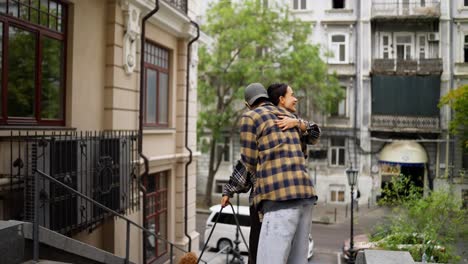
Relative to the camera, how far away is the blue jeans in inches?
132

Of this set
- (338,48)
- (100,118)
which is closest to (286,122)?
(100,118)

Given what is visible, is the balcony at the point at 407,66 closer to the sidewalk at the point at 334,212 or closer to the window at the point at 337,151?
the window at the point at 337,151

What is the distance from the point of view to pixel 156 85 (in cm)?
1078

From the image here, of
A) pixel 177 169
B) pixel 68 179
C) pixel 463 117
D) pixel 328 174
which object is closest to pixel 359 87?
pixel 328 174

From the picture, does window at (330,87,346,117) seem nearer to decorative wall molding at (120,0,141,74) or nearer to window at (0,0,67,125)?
decorative wall molding at (120,0,141,74)

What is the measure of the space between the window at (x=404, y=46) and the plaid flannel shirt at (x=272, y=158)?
71.2 ft

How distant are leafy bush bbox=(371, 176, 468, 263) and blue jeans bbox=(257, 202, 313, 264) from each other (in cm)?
686

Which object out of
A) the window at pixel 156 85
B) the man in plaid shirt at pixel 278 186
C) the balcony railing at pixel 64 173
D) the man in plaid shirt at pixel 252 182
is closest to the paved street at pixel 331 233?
the window at pixel 156 85

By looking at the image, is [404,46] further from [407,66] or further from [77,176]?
[77,176]

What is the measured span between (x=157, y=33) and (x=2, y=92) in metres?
4.93

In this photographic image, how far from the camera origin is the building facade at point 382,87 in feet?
73.5

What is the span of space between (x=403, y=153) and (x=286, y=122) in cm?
2201

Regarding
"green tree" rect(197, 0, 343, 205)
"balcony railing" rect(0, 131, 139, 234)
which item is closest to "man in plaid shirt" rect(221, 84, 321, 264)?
"balcony railing" rect(0, 131, 139, 234)

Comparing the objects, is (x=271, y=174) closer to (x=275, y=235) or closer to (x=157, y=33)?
(x=275, y=235)
